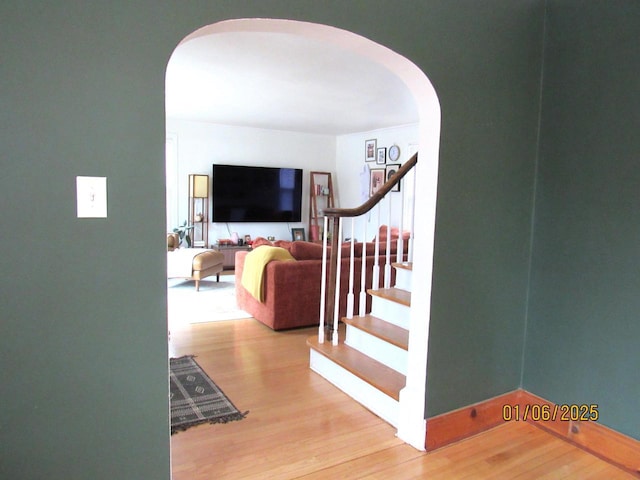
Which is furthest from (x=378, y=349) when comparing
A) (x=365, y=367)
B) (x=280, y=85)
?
(x=280, y=85)

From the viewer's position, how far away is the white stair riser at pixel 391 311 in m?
3.01

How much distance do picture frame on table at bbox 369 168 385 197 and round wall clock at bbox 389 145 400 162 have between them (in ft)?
0.92

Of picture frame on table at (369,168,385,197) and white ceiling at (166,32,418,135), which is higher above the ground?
white ceiling at (166,32,418,135)

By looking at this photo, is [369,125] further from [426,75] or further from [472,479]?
[472,479]

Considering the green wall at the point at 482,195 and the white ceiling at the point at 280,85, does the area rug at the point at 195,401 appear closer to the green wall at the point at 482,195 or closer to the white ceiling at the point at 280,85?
the green wall at the point at 482,195

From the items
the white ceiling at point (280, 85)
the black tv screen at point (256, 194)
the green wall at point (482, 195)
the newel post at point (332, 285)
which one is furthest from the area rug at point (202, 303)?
the green wall at point (482, 195)

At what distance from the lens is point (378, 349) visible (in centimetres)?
292

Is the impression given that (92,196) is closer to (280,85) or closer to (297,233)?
(280,85)

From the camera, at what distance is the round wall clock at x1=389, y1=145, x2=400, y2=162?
743 cm

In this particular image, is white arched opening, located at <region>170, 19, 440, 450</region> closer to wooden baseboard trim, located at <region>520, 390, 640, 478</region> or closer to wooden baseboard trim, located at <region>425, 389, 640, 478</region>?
wooden baseboard trim, located at <region>425, 389, 640, 478</region>

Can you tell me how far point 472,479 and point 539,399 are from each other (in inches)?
29.3

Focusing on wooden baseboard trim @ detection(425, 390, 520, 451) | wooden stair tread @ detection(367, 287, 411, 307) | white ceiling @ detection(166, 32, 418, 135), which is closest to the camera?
wooden baseboard trim @ detection(425, 390, 520, 451)

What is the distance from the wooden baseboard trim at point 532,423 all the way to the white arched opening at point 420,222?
5.0 inches

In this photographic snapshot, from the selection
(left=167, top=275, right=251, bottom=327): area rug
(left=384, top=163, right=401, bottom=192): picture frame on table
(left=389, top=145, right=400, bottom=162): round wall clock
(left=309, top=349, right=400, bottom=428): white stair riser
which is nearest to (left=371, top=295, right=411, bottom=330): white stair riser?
(left=309, top=349, right=400, bottom=428): white stair riser
